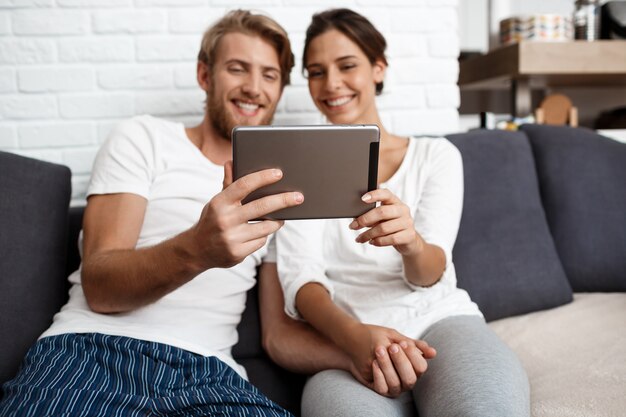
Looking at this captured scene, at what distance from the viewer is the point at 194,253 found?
93 cm

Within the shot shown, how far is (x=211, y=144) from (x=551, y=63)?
1444 millimetres

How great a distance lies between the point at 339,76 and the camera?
140 cm

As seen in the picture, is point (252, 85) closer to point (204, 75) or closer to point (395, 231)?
point (204, 75)

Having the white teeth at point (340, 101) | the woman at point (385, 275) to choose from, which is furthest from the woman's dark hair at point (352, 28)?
the white teeth at point (340, 101)

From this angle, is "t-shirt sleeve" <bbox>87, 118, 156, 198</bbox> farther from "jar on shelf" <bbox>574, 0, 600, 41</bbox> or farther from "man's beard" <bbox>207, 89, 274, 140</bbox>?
"jar on shelf" <bbox>574, 0, 600, 41</bbox>

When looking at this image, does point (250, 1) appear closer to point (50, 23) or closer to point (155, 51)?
point (155, 51)

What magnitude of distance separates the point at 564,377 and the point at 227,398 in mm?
657

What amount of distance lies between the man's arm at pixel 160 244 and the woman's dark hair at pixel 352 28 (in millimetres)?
606

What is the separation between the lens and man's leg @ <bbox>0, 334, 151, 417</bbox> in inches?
34.8

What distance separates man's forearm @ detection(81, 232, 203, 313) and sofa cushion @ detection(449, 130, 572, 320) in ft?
2.49

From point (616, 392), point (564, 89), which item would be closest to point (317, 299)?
point (616, 392)

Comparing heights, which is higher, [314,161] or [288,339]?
[314,161]

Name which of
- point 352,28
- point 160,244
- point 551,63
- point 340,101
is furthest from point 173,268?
point 551,63

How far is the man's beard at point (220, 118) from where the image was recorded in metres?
1.36
